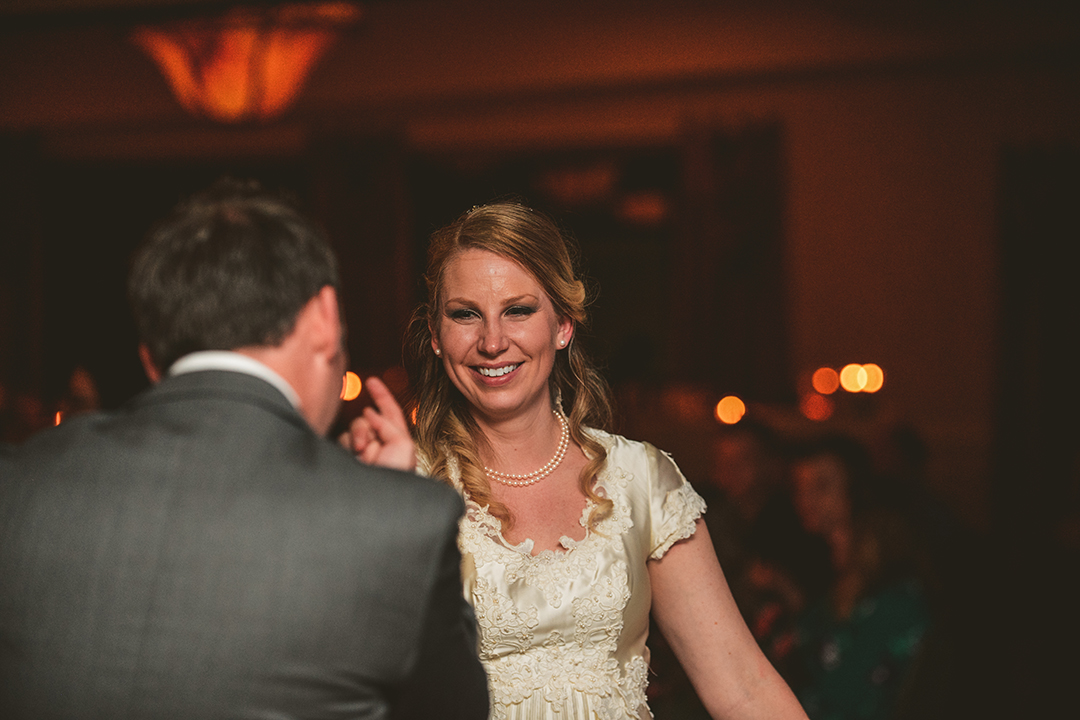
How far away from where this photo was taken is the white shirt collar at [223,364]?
3.36 ft

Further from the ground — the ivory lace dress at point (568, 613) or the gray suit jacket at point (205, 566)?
the gray suit jacket at point (205, 566)

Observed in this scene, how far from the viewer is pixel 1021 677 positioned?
481 cm

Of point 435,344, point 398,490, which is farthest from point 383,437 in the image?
point 435,344

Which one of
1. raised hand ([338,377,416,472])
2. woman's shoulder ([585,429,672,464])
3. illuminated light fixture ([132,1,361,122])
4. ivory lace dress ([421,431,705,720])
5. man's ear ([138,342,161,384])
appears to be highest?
illuminated light fixture ([132,1,361,122])

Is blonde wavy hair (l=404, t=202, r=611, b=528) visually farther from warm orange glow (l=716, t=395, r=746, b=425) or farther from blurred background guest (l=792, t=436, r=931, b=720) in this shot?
warm orange glow (l=716, t=395, r=746, b=425)

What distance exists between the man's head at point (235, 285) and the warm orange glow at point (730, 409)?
5.39 m

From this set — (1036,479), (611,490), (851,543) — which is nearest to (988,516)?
(1036,479)

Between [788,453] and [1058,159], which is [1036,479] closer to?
[1058,159]

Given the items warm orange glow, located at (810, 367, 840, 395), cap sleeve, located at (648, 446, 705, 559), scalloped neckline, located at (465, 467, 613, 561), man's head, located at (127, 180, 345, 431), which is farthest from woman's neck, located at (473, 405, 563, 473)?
warm orange glow, located at (810, 367, 840, 395)

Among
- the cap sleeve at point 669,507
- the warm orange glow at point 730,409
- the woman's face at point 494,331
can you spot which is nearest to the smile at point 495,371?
the woman's face at point 494,331

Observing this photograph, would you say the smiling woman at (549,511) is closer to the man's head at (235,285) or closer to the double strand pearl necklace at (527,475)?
the double strand pearl necklace at (527,475)

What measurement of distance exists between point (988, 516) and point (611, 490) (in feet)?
20.4

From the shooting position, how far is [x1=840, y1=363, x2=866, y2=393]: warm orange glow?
6.95 meters

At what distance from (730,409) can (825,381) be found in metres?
1.22
